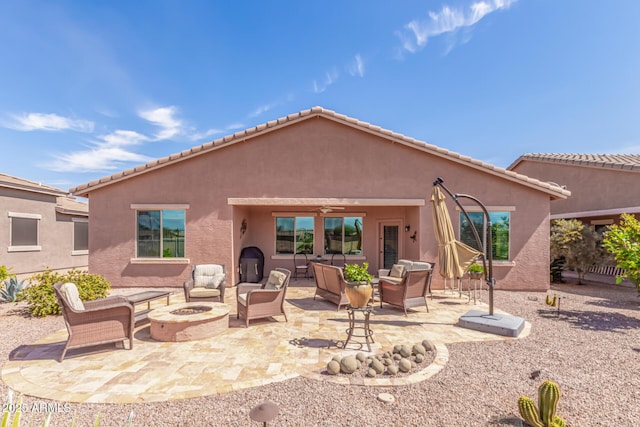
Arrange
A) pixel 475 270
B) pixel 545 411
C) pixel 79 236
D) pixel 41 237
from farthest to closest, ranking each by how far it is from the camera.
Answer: pixel 79 236
pixel 41 237
pixel 475 270
pixel 545 411

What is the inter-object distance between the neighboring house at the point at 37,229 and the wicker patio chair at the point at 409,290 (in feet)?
52.2

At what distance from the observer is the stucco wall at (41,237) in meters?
13.3

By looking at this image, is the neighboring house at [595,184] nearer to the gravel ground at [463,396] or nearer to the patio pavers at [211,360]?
the gravel ground at [463,396]

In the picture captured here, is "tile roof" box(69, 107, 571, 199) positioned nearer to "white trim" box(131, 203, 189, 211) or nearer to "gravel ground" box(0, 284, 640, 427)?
"white trim" box(131, 203, 189, 211)

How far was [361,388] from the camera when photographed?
3891 millimetres

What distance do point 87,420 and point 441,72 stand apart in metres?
13.5

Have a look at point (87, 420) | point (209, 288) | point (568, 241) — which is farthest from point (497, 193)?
point (87, 420)

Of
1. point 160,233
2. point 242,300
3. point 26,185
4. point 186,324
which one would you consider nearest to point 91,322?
point 186,324

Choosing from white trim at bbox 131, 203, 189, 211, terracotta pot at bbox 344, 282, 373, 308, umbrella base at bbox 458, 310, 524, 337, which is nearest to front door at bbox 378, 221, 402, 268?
umbrella base at bbox 458, 310, 524, 337

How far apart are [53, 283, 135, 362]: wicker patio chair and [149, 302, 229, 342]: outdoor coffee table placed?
496 mm

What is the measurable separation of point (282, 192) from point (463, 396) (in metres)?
8.16

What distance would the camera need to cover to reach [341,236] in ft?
43.3

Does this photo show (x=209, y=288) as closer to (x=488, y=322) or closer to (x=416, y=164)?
(x=488, y=322)

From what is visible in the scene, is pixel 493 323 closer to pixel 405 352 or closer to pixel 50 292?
pixel 405 352
